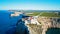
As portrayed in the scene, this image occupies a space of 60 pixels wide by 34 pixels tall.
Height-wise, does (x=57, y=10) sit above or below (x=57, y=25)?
above

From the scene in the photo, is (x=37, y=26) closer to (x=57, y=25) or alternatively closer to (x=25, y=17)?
(x=25, y=17)

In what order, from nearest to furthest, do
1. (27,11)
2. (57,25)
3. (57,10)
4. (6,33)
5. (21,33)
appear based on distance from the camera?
1. (21,33)
2. (6,33)
3. (27,11)
4. (57,10)
5. (57,25)

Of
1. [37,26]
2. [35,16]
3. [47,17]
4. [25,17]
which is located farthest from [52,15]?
[37,26]

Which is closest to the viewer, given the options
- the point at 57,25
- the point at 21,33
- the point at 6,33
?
the point at 21,33

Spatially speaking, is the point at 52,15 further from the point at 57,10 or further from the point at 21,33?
the point at 21,33

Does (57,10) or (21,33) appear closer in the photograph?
(21,33)

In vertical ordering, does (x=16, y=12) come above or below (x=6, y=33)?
above

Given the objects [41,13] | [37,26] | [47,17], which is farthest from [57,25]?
[37,26]

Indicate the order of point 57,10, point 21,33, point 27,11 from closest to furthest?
point 21,33, point 27,11, point 57,10

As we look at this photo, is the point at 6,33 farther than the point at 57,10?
No
